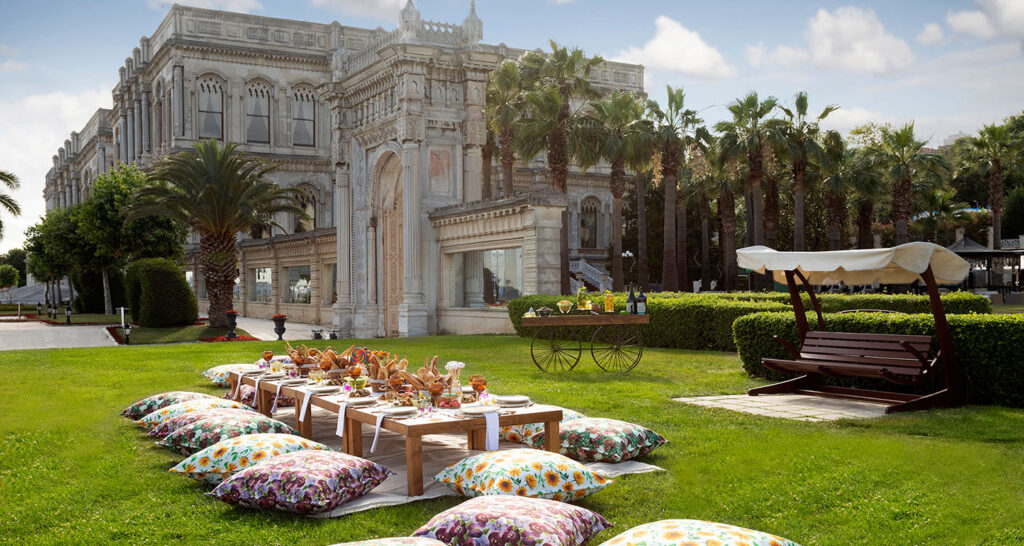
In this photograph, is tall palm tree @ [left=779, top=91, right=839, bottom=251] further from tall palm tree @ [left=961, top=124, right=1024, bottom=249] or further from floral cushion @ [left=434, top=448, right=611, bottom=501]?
floral cushion @ [left=434, top=448, right=611, bottom=501]

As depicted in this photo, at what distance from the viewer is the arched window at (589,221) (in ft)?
220

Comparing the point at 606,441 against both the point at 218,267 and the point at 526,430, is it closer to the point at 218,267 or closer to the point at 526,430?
the point at 526,430

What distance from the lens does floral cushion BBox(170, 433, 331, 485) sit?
7055 mm

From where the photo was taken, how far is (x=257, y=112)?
64.0m

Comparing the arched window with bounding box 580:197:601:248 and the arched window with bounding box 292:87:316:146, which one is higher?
the arched window with bounding box 292:87:316:146

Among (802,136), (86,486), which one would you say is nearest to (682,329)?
(86,486)

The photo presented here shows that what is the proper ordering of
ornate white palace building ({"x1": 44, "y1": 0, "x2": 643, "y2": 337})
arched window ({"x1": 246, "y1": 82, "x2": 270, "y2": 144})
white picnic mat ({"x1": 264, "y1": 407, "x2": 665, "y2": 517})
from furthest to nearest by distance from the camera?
arched window ({"x1": 246, "y1": 82, "x2": 270, "y2": 144}) → ornate white palace building ({"x1": 44, "y1": 0, "x2": 643, "y2": 337}) → white picnic mat ({"x1": 264, "y1": 407, "x2": 665, "y2": 517})

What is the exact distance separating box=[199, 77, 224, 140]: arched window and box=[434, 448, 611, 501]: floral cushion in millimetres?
60022

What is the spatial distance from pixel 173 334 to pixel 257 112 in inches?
1389

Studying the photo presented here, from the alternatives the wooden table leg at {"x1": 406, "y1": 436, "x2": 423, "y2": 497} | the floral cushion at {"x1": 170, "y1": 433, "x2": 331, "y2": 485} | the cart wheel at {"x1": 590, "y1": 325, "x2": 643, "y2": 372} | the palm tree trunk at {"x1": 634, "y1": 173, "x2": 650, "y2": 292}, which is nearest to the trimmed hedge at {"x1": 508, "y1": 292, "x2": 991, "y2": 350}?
the cart wheel at {"x1": 590, "y1": 325, "x2": 643, "y2": 372}

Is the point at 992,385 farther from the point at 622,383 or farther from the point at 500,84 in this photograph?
the point at 500,84

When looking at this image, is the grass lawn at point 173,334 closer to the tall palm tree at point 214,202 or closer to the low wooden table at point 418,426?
the tall palm tree at point 214,202

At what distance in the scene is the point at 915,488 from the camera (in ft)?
22.0

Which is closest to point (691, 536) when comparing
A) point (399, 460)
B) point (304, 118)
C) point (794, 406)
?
point (399, 460)
